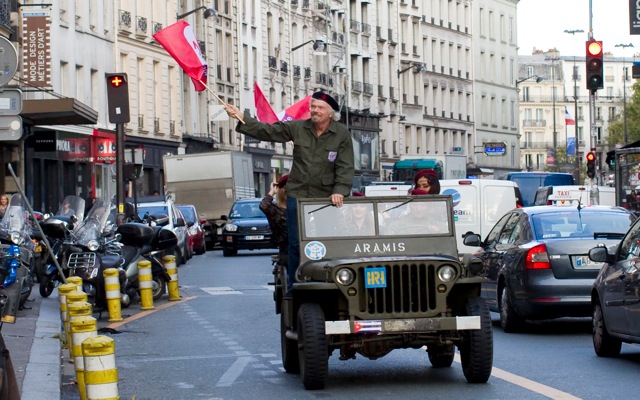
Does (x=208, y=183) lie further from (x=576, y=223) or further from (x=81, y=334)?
(x=81, y=334)

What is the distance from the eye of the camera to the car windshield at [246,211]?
4488 cm

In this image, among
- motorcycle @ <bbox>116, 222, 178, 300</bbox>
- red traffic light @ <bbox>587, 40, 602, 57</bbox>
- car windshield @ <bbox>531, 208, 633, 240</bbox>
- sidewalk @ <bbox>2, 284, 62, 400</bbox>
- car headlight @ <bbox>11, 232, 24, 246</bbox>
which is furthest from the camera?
red traffic light @ <bbox>587, 40, 602, 57</bbox>

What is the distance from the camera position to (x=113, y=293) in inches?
802

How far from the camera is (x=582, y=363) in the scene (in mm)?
13828

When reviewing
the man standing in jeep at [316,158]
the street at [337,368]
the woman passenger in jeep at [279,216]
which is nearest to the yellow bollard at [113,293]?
the street at [337,368]

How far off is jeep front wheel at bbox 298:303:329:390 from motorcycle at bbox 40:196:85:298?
9.39 meters

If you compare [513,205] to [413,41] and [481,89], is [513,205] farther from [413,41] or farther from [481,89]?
[481,89]

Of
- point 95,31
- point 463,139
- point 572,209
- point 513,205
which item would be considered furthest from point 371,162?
point 572,209

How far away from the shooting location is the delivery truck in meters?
52.6

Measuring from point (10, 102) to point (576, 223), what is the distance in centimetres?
615

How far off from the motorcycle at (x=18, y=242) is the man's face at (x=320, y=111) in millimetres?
7078

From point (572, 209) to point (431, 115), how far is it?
9181 centimetres

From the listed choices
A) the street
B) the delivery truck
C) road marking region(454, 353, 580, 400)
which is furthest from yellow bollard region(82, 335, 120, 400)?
the delivery truck

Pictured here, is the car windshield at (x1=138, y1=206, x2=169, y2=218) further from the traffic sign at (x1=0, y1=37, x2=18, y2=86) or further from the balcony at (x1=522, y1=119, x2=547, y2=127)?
the balcony at (x1=522, y1=119, x2=547, y2=127)
